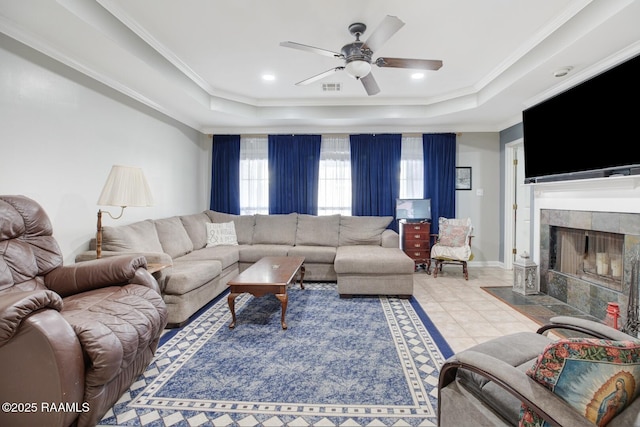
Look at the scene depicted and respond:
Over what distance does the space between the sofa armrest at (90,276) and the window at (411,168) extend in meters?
4.32

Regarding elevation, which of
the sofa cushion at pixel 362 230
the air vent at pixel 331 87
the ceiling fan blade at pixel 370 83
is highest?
the air vent at pixel 331 87

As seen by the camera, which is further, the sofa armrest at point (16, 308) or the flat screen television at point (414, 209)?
the flat screen television at point (414, 209)

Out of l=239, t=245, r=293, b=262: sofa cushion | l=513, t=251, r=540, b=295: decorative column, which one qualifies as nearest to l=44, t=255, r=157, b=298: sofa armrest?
l=239, t=245, r=293, b=262: sofa cushion

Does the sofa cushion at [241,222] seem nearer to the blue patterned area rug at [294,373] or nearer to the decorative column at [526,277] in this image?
the blue patterned area rug at [294,373]

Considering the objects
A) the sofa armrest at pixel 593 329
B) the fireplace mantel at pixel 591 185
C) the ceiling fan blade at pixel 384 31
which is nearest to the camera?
the sofa armrest at pixel 593 329

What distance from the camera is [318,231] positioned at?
4672 mm

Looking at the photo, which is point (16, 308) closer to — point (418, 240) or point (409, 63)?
point (409, 63)

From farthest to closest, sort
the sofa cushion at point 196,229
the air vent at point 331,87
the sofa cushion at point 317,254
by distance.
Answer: the sofa cushion at point 196,229 < the sofa cushion at point 317,254 < the air vent at point 331,87

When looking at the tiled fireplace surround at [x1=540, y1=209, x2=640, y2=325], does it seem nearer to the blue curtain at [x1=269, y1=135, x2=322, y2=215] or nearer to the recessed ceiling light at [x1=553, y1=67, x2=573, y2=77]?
the recessed ceiling light at [x1=553, y1=67, x2=573, y2=77]

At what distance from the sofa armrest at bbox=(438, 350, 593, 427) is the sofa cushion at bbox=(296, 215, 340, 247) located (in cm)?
343

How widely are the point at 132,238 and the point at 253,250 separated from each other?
158 centimetres

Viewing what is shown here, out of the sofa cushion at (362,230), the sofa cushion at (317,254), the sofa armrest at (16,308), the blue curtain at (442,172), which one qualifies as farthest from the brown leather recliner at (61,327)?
the blue curtain at (442,172)

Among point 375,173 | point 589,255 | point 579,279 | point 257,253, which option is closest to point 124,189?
point 257,253

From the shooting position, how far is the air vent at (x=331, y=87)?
151 inches
